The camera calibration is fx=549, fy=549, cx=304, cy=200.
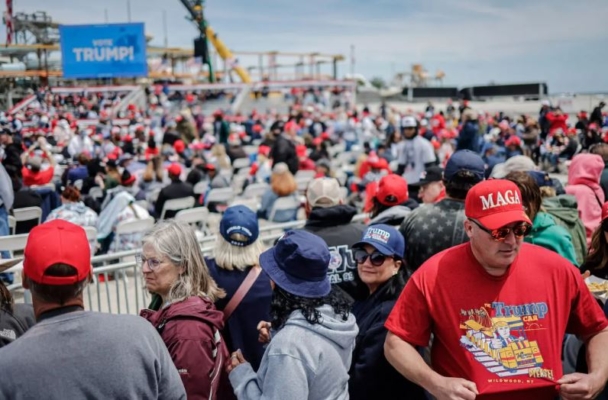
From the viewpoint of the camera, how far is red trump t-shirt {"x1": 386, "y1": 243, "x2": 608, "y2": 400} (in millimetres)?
2115

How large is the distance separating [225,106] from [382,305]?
33730 millimetres

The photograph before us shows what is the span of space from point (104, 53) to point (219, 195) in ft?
77.1

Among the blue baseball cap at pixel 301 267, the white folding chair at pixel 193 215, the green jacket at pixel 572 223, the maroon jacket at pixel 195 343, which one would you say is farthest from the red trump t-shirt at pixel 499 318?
the white folding chair at pixel 193 215

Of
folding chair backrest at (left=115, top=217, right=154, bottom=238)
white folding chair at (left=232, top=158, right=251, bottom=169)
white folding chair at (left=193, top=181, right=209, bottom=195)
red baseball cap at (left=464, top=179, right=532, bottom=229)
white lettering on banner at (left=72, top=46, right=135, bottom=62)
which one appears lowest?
folding chair backrest at (left=115, top=217, right=154, bottom=238)

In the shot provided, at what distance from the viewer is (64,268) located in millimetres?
1792

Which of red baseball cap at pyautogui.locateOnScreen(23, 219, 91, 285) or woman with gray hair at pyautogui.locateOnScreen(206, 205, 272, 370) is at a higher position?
red baseball cap at pyautogui.locateOnScreen(23, 219, 91, 285)

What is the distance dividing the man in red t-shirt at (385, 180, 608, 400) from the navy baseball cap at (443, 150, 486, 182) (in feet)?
3.98

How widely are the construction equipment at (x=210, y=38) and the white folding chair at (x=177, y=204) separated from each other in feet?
97.7

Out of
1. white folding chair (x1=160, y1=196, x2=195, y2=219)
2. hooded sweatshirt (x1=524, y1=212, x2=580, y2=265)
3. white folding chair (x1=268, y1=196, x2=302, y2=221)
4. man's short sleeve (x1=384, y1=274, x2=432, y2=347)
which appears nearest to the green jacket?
→ hooded sweatshirt (x1=524, y1=212, x2=580, y2=265)

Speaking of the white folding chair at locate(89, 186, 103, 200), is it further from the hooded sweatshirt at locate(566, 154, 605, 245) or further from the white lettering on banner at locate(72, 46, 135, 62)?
the white lettering on banner at locate(72, 46, 135, 62)

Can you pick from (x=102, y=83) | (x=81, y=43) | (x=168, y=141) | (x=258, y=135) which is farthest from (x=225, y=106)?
(x=168, y=141)

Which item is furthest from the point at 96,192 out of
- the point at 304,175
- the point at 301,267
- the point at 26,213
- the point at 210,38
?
the point at 210,38

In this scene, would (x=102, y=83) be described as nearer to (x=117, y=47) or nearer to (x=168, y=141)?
(x=117, y=47)

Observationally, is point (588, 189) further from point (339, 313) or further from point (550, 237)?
point (339, 313)
